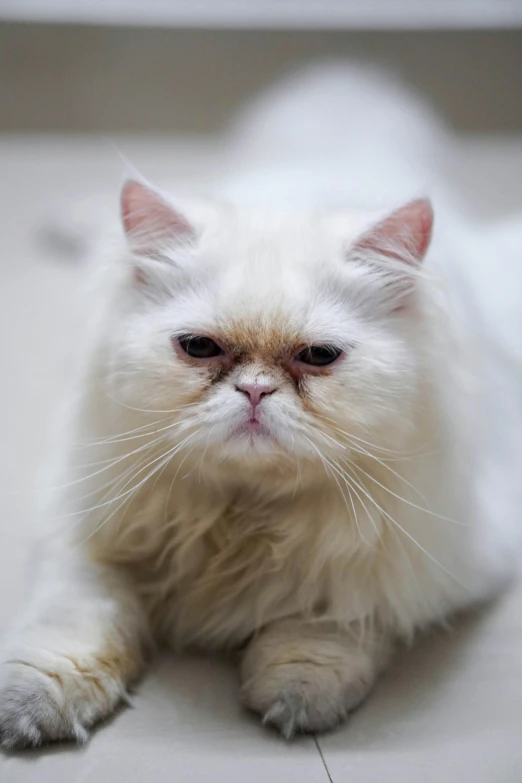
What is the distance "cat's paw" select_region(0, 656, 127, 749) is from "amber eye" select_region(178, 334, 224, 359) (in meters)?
0.45

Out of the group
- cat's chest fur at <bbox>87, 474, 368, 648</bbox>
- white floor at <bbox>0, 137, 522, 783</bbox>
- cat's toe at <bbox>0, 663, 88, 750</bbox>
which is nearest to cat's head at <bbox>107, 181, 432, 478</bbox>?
cat's chest fur at <bbox>87, 474, 368, 648</bbox>

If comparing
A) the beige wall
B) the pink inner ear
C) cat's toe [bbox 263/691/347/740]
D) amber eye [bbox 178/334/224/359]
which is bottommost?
cat's toe [bbox 263/691/347/740]

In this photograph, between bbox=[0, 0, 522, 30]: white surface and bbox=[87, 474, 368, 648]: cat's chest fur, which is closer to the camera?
bbox=[87, 474, 368, 648]: cat's chest fur

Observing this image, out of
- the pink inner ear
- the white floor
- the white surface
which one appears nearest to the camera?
the white floor

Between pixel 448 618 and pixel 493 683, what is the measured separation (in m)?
0.15

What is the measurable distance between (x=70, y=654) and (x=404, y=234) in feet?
2.44

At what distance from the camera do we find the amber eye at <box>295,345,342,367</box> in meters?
1.10

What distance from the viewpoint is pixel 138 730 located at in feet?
3.58

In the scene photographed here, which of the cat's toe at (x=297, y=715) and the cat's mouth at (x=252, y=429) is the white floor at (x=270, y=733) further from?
the cat's mouth at (x=252, y=429)

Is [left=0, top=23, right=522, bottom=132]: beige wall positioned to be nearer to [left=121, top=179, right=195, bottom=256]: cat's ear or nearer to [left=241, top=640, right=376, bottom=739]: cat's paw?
[left=121, top=179, right=195, bottom=256]: cat's ear

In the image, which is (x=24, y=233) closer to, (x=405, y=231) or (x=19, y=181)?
(x=19, y=181)

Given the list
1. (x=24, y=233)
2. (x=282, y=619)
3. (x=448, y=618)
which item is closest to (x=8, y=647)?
(x=282, y=619)

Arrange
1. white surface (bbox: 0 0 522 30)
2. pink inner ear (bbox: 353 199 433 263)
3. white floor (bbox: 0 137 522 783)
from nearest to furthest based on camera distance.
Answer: white floor (bbox: 0 137 522 783), pink inner ear (bbox: 353 199 433 263), white surface (bbox: 0 0 522 30)

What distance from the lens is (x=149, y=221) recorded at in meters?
1.21
